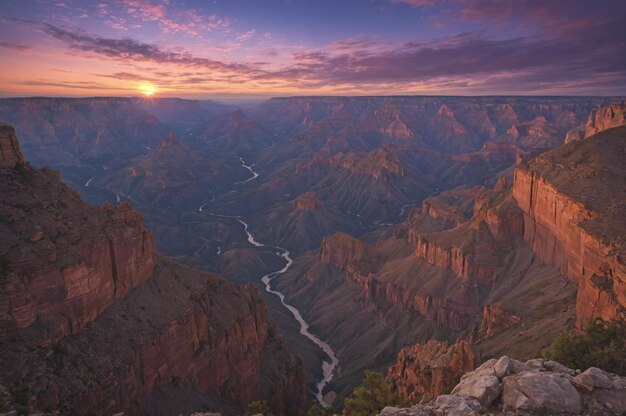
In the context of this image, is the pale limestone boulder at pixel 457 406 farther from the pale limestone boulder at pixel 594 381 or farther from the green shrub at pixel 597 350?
the green shrub at pixel 597 350

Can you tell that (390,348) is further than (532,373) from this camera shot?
Yes

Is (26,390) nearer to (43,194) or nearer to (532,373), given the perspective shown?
(43,194)

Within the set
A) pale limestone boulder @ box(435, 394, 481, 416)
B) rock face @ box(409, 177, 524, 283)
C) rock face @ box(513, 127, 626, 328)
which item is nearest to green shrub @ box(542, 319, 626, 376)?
pale limestone boulder @ box(435, 394, 481, 416)

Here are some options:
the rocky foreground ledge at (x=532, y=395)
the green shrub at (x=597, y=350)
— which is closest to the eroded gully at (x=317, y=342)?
the green shrub at (x=597, y=350)

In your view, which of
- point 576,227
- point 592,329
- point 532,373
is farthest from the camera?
point 576,227

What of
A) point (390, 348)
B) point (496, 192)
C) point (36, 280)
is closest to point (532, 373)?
point (36, 280)

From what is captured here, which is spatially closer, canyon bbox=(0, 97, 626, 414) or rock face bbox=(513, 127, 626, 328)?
canyon bbox=(0, 97, 626, 414)

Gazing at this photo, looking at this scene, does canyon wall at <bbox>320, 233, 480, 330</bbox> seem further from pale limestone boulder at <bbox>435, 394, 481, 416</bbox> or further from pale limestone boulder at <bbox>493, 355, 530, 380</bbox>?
pale limestone boulder at <bbox>435, 394, 481, 416</bbox>
